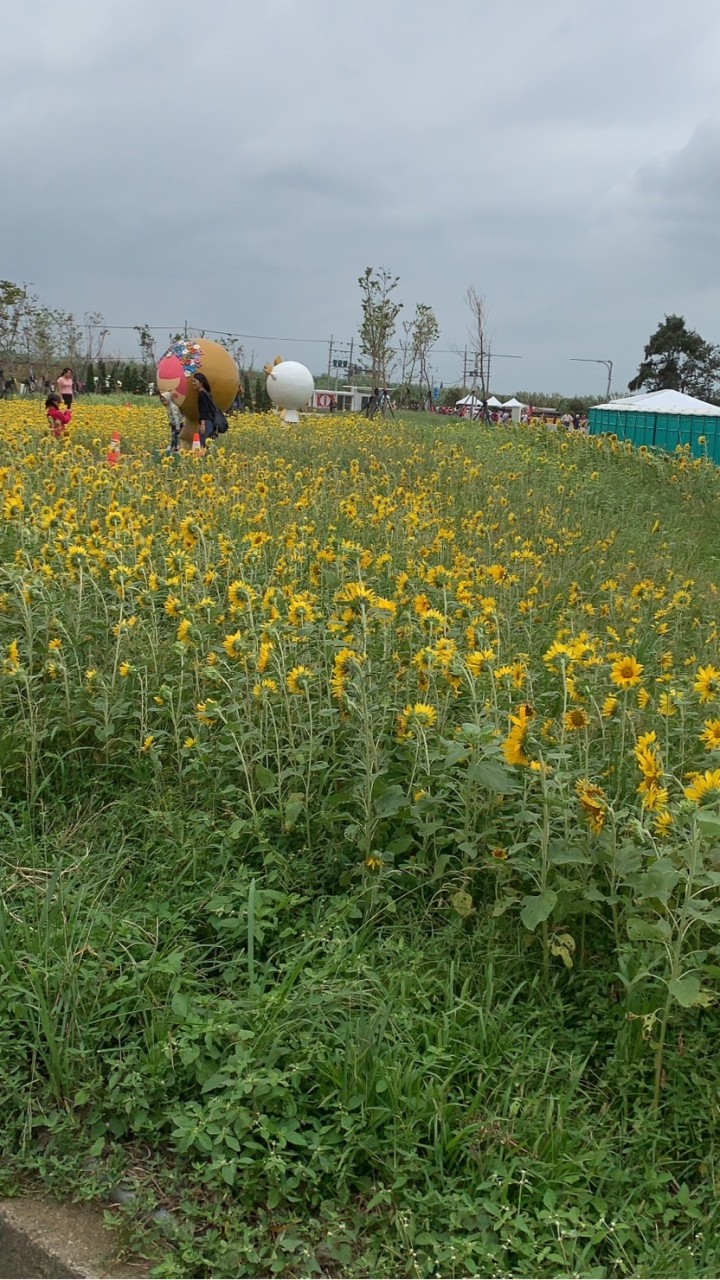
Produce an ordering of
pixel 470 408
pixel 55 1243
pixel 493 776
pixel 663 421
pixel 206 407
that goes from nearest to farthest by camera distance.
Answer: pixel 55 1243, pixel 493 776, pixel 206 407, pixel 663 421, pixel 470 408

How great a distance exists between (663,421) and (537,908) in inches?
802

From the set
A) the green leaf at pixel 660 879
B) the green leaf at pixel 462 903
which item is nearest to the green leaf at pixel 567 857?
the green leaf at pixel 660 879

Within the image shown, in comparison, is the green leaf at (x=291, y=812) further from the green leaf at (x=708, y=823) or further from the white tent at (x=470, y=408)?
the white tent at (x=470, y=408)

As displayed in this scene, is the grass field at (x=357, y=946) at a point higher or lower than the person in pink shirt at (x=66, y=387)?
lower

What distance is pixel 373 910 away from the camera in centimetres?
261

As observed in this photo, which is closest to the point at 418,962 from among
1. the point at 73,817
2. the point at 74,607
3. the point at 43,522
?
the point at 73,817

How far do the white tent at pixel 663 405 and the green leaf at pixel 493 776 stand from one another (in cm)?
2056

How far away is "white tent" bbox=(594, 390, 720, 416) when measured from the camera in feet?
72.8

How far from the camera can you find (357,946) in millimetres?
2457

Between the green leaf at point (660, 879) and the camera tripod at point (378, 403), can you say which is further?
the camera tripod at point (378, 403)

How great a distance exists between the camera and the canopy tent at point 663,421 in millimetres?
19594

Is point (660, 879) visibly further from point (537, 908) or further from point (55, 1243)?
point (55, 1243)

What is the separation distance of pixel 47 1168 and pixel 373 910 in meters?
0.97

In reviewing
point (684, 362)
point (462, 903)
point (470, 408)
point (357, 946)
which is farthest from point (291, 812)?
point (684, 362)
